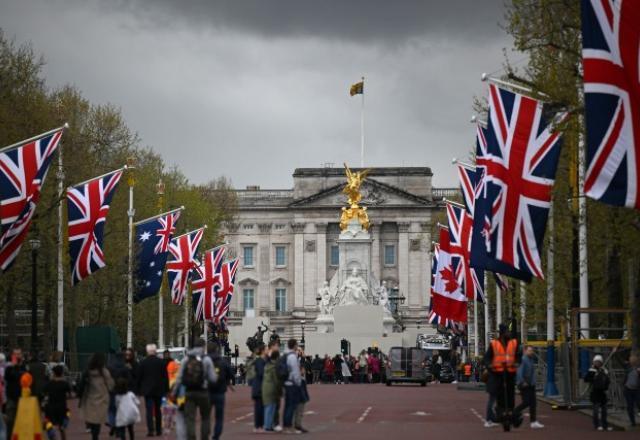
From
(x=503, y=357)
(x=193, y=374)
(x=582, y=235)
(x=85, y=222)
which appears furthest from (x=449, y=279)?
(x=193, y=374)

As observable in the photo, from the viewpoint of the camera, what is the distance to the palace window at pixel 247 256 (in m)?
170

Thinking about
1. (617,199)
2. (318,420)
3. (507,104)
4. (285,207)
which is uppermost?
(285,207)

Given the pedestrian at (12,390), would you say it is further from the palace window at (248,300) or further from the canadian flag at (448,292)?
the palace window at (248,300)

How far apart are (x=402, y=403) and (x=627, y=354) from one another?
9.23m

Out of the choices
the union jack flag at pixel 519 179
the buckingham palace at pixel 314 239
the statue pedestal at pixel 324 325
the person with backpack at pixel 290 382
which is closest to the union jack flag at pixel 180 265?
the union jack flag at pixel 519 179

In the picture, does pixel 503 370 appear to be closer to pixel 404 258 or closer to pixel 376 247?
pixel 404 258

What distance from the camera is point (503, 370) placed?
33.1m

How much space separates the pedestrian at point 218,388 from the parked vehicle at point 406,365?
1608 inches

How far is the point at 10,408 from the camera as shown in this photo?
2895cm

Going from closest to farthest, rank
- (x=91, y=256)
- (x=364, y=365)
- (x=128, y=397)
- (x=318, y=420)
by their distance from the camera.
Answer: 1. (x=128, y=397)
2. (x=318, y=420)
3. (x=91, y=256)
4. (x=364, y=365)

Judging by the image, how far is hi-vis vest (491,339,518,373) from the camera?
33.1 metres

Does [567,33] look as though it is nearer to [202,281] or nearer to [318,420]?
[318,420]

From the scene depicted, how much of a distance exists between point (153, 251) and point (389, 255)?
362ft

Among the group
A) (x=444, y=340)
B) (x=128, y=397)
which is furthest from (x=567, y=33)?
(x=444, y=340)
